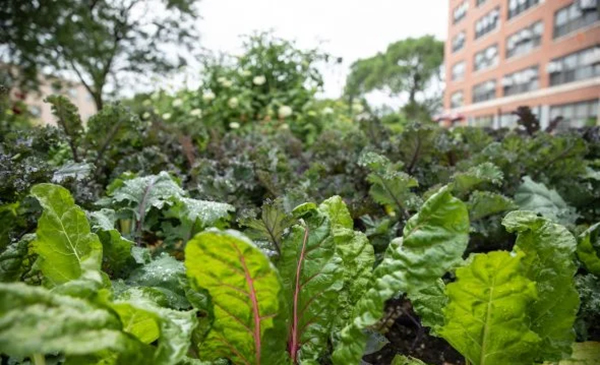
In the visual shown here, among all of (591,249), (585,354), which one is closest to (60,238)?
(591,249)

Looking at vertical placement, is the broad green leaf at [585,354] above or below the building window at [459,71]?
below

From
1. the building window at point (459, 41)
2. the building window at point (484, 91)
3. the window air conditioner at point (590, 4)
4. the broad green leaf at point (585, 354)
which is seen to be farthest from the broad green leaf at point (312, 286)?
the building window at point (459, 41)

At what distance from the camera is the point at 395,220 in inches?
71.5

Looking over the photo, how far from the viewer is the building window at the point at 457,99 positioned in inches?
1393

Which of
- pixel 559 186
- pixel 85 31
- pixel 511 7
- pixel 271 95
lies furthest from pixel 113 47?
pixel 511 7

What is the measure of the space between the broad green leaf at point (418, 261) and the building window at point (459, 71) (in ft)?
117

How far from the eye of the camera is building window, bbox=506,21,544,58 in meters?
23.4

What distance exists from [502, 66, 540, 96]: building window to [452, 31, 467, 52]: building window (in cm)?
501

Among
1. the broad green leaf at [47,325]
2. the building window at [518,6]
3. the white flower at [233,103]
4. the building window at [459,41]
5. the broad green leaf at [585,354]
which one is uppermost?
the building window at [459,41]

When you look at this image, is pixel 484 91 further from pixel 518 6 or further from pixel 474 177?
pixel 474 177

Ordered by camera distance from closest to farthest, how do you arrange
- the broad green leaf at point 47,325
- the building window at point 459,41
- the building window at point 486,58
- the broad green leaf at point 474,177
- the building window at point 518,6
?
the broad green leaf at point 47,325 → the broad green leaf at point 474,177 → the building window at point 518,6 → the building window at point 486,58 → the building window at point 459,41

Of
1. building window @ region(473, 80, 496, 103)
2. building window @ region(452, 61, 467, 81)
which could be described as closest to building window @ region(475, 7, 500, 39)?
building window @ region(473, 80, 496, 103)

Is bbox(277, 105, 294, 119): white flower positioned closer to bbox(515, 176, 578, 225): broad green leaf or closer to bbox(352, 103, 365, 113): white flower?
bbox(352, 103, 365, 113): white flower

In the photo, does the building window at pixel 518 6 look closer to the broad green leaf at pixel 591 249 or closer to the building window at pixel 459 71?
the building window at pixel 459 71
